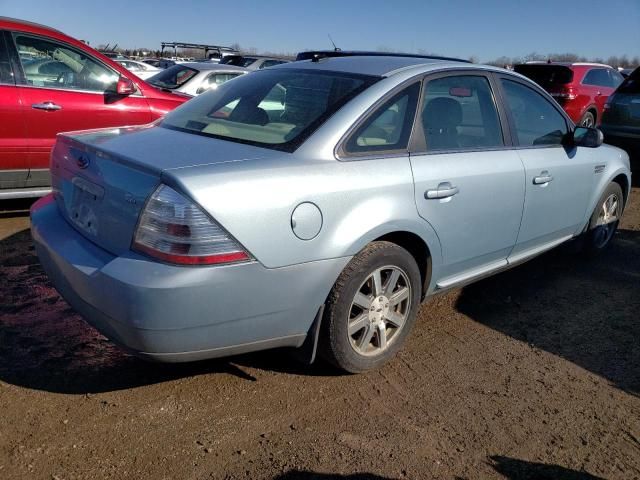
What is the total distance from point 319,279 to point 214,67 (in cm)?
778

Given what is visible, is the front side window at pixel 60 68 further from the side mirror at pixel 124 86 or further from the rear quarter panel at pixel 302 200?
the rear quarter panel at pixel 302 200

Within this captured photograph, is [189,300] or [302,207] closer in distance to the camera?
[189,300]

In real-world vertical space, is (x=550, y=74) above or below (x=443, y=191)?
above

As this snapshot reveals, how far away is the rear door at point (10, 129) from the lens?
5.00m

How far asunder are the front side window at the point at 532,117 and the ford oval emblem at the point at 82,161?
2.57m

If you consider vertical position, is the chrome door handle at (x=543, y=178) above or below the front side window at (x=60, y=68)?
below

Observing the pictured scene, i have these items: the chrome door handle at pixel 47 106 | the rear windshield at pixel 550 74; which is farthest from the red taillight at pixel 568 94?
the chrome door handle at pixel 47 106

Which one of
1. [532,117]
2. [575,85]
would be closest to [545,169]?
[532,117]

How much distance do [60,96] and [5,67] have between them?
48 centimetres

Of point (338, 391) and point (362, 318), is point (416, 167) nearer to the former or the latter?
point (362, 318)

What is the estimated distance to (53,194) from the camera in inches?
126

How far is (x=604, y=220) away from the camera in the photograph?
5047mm

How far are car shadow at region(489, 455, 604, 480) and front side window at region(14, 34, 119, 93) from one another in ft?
15.8

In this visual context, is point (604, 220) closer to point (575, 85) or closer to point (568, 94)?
point (568, 94)
